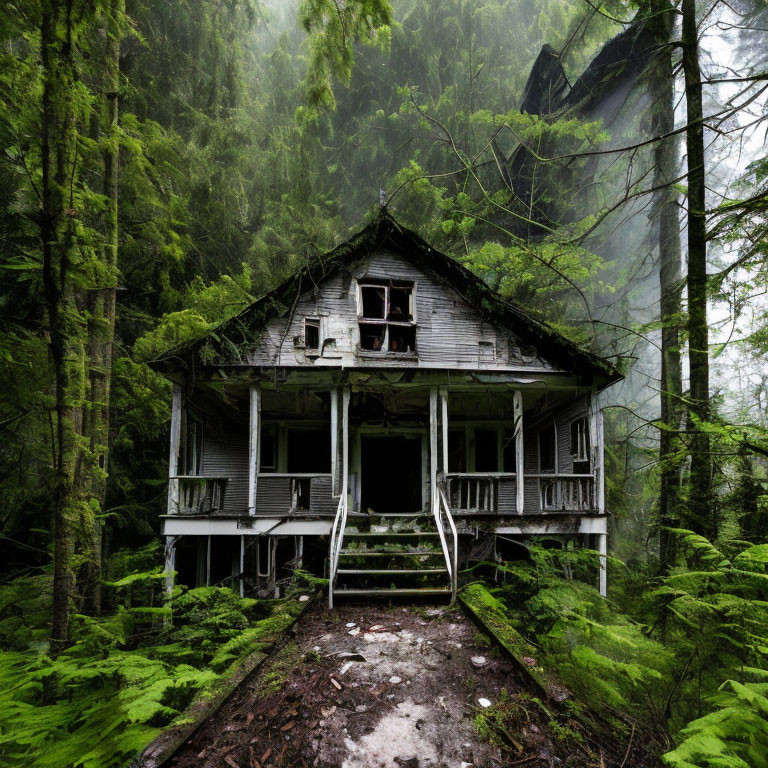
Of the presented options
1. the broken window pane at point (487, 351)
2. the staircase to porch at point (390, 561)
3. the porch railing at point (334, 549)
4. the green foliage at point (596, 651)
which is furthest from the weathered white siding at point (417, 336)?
the green foliage at point (596, 651)

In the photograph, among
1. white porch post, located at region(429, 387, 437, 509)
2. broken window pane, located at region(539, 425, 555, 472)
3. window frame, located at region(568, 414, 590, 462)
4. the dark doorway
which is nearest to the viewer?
white porch post, located at region(429, 387, 437, 509)

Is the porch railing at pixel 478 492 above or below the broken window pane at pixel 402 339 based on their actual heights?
below

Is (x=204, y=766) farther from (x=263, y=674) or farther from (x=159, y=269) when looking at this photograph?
(x=159, y=269)

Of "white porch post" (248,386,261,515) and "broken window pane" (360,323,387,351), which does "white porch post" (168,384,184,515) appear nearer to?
"white porch post" (248,386,261,515)

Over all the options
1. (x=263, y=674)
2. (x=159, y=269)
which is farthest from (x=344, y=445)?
(x=159, y=269)

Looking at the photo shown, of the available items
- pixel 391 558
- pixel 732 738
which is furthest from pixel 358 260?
pixel 732 738

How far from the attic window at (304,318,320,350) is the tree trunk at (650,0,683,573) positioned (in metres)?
6.66

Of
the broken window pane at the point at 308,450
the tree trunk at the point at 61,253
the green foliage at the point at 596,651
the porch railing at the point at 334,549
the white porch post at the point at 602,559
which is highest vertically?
the tree trunk at the point at 61,253

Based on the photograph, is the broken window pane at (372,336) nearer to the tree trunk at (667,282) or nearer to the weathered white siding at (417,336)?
the weathered white siding at (417,336)

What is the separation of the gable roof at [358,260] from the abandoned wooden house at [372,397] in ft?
0.10

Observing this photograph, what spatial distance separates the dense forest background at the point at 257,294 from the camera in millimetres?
3629

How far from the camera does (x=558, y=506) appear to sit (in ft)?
31.0

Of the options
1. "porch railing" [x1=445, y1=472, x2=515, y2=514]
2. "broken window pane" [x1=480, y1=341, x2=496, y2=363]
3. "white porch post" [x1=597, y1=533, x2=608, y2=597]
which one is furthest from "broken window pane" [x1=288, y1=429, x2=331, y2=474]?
"white porch post" [x1=597, y1=533, x2=608, y2=597]

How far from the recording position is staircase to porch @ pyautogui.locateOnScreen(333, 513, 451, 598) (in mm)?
5934
